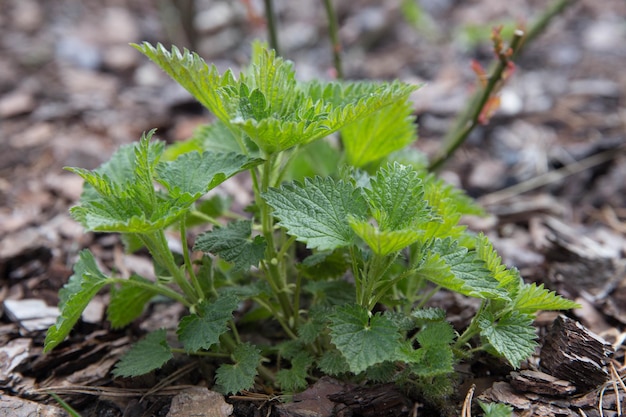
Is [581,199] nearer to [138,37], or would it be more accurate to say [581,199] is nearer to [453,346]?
[453,346]

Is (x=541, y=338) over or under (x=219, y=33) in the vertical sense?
under

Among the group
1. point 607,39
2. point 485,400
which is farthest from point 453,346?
point 607,39

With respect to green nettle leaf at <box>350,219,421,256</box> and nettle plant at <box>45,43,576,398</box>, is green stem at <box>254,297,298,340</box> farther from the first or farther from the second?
green nettle leaf at <box>350,219,421,256</box>

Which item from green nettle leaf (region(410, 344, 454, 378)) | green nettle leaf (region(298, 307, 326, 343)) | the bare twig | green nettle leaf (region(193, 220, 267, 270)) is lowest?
the bare twig

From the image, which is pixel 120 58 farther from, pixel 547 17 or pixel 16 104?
pixel 547 17

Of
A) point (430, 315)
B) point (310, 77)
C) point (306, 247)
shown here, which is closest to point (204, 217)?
point (306, 247)

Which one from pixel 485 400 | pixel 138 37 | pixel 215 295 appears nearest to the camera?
pixel 485 400

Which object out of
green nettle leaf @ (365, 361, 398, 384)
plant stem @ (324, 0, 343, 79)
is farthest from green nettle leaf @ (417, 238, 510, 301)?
plant stem @ (324, 0, 343, 79)
